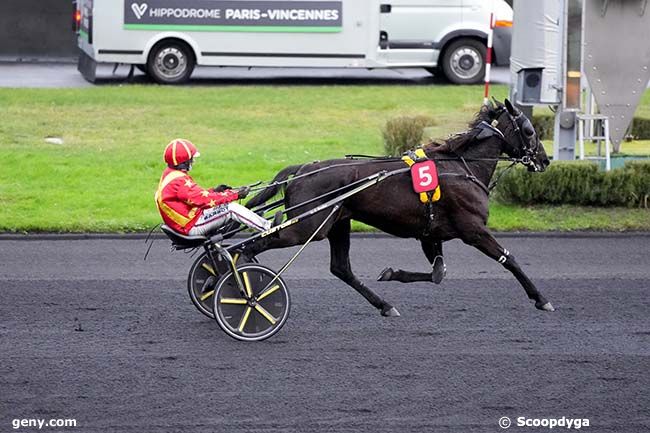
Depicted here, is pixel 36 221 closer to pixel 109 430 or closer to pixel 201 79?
pixel 109 430

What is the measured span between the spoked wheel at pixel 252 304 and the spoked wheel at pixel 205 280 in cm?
48

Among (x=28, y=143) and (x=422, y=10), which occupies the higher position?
(x=422, y=10)

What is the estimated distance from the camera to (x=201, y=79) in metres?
21.8

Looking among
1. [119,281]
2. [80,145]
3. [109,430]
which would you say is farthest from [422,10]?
[109,430]

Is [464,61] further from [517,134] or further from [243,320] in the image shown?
[243,320]

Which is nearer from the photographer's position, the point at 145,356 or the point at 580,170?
the point at 145,356

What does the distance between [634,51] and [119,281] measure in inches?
252

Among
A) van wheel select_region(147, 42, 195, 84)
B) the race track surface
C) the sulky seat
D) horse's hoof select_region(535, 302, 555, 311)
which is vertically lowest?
the race track surface

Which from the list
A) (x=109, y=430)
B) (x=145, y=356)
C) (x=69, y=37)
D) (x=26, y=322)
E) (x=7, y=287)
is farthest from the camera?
(x=69, y=37)

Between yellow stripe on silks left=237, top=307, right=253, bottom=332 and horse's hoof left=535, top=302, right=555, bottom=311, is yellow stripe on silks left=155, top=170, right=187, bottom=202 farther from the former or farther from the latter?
horse's hoof left=535, top=302, right=555, bottom=311

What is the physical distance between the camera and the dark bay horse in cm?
798

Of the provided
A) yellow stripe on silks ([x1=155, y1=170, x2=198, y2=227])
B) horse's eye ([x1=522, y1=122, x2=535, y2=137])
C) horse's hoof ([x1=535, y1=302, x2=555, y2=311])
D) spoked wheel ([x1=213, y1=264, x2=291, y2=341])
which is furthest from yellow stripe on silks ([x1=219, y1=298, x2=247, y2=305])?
horse's eye ([x1=522, y1=122, x2=535, y2=137])

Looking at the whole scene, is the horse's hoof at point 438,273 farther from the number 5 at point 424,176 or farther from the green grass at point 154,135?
the green grass at point 154,135

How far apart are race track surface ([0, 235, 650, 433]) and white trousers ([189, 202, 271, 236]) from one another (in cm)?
69
